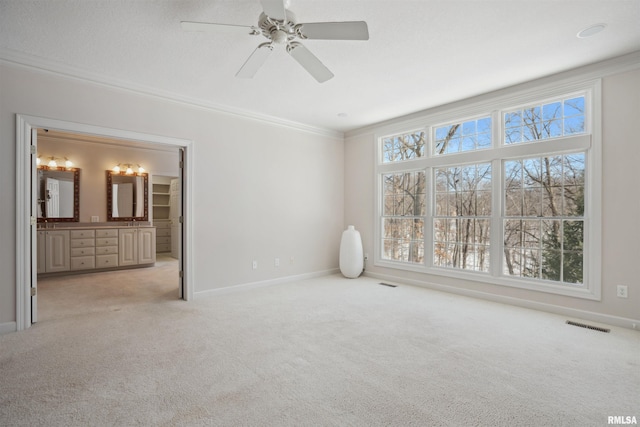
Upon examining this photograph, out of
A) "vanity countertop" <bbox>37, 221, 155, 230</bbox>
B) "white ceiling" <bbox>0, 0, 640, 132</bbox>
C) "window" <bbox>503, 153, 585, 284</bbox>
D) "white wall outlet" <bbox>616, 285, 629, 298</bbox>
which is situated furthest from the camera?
"vanity countertop" <bbox>37, 221, 155, 230</bbox>

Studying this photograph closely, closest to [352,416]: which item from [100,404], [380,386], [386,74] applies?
[380,386]

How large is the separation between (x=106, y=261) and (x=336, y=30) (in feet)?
20.6

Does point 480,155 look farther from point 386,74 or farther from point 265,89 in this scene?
point 265,89

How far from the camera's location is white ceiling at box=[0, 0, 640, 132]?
7.80 feet

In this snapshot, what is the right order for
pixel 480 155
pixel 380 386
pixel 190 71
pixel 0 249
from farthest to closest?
pixel 480 155 → pixel 190 71 → pixel 0 249 → pixel 380 386

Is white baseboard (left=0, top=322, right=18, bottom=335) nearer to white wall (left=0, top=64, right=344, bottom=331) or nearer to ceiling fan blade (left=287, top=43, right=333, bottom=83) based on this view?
white wall (left=0, top=64, right=344, bottom=331)

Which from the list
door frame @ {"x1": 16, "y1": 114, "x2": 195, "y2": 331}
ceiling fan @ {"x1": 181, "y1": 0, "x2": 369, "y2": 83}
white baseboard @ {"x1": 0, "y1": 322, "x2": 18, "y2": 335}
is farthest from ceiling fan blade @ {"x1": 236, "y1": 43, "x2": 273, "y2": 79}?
white baseboard @ {"x1": 0, "y1": 322, "x2": 18, "y2": 335}

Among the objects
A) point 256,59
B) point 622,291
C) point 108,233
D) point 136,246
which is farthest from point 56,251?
point 622,291

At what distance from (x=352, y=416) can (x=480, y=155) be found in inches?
147

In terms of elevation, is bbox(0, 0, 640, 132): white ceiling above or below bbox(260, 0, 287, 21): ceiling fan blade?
above

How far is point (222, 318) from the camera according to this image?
3.45 m

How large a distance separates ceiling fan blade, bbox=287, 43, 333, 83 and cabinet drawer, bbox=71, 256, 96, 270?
18.9 feet

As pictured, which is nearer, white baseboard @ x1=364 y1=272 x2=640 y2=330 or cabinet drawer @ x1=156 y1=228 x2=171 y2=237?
white baseboard @ x1=364 y1=272 x2=640 y2=330

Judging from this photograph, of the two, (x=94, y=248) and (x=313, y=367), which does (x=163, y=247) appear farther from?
(x=313, y=367)
